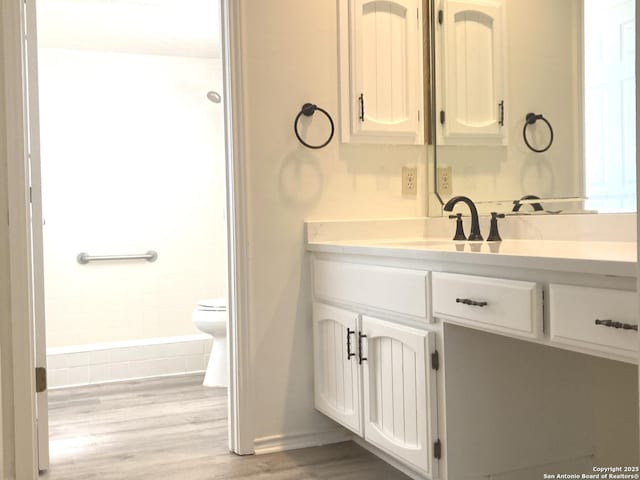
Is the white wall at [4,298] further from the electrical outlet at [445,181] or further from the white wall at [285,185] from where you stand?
the electrical outlet at [445,181]

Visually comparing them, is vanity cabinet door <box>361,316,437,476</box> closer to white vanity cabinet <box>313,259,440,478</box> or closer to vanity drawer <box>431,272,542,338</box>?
white vanity cabinet <box>313,259,440,478</box>

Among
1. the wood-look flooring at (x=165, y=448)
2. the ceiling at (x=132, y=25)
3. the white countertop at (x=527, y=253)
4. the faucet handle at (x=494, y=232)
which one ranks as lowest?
the wood-look flooring at (x=165, y=448)

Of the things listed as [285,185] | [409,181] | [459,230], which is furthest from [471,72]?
[285,185]

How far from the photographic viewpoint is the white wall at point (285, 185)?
267cm

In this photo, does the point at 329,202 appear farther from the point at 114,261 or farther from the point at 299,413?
the point at 114,261

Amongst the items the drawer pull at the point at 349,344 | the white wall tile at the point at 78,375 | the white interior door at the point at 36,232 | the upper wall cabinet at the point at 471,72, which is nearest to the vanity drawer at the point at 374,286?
the drawer pull at the point at 349,344

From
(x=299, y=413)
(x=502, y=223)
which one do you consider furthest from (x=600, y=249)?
(x=299, y=413)

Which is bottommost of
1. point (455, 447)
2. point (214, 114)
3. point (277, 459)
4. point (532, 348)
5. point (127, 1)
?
point (277, 459)

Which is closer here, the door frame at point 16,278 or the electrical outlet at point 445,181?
→ the door frame at point 16,278

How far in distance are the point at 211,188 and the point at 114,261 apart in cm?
81

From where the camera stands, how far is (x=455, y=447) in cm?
202

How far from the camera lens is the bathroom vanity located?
1920 millimetres

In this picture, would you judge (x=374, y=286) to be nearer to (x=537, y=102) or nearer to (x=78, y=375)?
(x=537, y=102)

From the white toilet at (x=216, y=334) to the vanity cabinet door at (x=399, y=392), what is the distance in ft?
5.22
